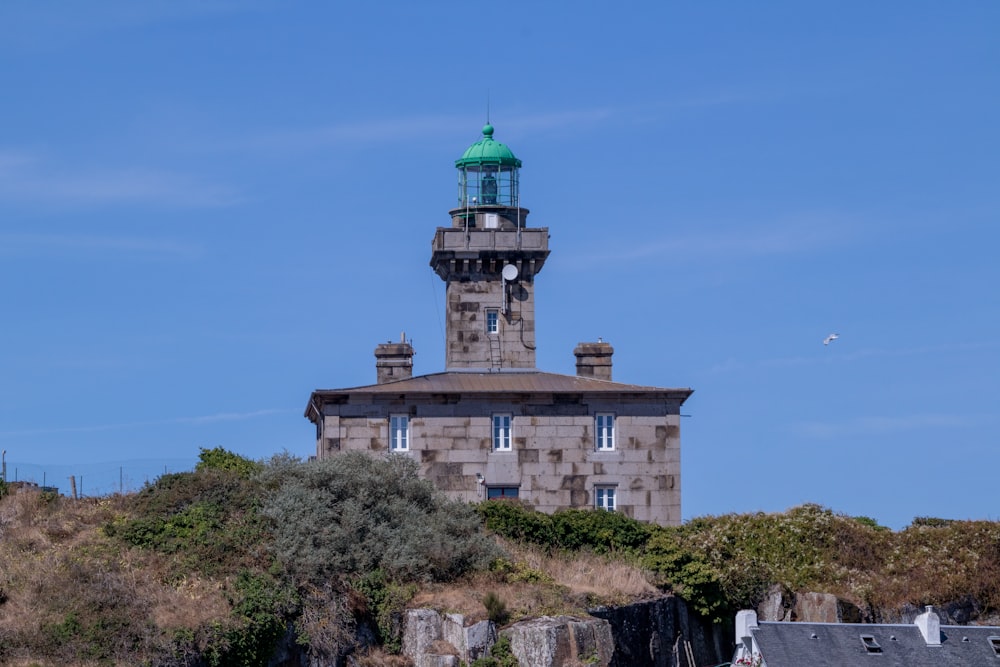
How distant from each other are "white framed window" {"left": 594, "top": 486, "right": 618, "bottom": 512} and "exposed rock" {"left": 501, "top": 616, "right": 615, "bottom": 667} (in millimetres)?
12548

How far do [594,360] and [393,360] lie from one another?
5.88 m

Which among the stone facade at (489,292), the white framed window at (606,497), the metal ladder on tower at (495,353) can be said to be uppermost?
the stone facade at (489,292)

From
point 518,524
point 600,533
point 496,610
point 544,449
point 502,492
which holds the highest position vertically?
point 544,449

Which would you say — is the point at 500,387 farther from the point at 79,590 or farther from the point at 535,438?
the point at 79,590

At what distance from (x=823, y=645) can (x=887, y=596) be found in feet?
13.8

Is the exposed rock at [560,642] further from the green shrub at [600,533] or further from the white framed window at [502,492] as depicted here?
the white framed window at [502,492]

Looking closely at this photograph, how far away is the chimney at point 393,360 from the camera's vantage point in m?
60.0

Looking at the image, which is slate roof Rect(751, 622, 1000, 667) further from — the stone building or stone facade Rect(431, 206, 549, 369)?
stone facade Rect(431, 206, 549, 369)

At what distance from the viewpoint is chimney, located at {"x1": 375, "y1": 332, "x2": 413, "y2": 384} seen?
59969 millimetres

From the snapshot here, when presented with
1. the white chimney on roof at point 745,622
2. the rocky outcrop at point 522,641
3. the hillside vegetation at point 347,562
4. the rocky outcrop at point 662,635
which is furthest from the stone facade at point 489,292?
the rocky outcrop at point 522,641

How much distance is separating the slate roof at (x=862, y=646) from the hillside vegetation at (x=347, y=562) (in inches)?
83.4

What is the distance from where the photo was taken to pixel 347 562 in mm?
45281

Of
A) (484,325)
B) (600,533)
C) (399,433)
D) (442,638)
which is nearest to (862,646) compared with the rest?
(600,533)

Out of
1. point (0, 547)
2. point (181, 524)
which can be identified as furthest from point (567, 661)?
point (0, 547)
